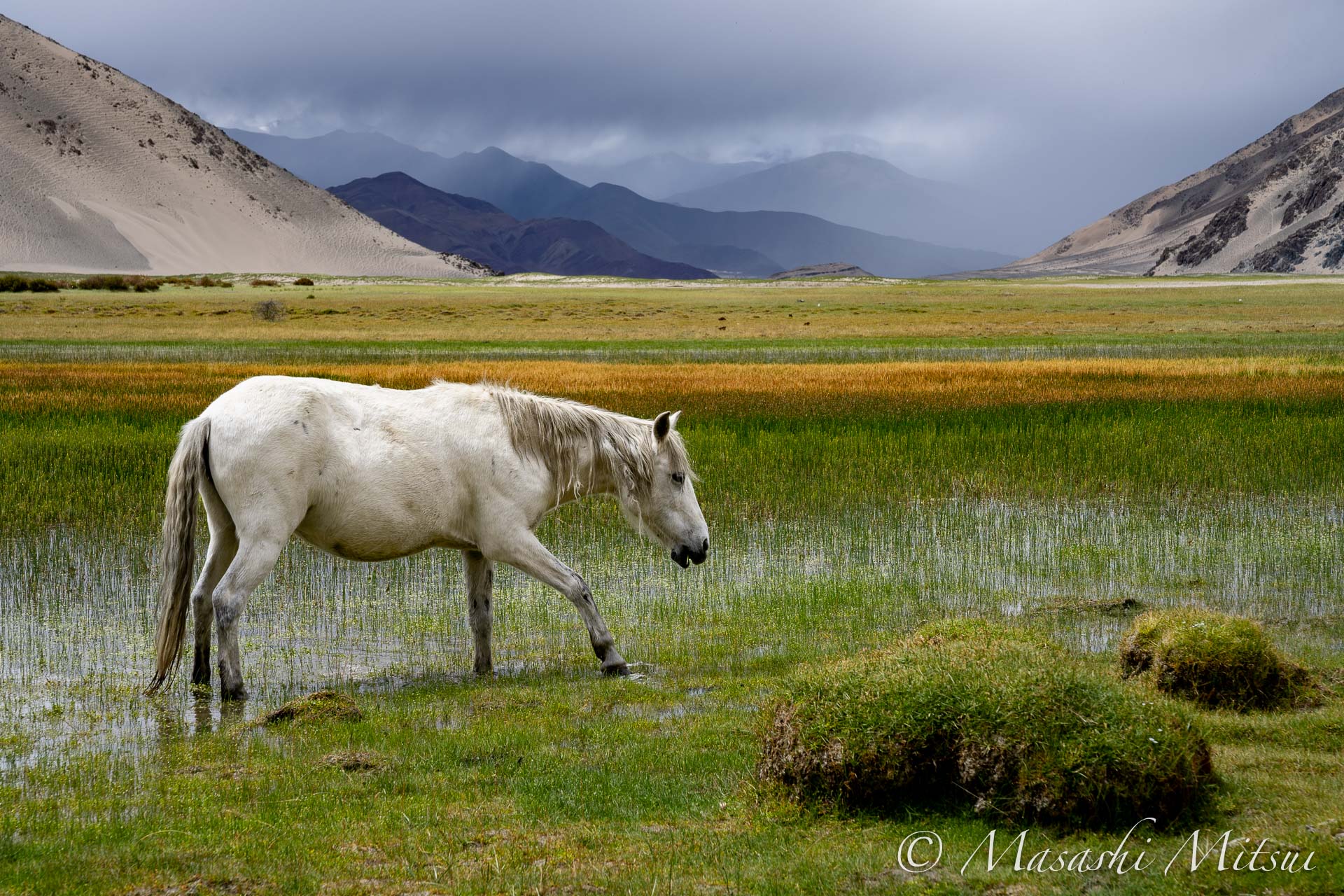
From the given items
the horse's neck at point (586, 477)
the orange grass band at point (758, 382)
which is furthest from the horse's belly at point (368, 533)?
the orange grass band at point (758, 382)

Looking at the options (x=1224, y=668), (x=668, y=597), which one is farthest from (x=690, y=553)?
(x=1224, y=668)

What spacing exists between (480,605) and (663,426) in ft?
6.18

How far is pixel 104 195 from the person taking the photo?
184m

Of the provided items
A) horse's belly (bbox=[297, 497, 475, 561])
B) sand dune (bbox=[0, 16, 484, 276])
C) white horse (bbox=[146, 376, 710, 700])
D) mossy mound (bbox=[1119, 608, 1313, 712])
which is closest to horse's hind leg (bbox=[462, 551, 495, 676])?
white horse (bbox=[146, 376, 710, 700])

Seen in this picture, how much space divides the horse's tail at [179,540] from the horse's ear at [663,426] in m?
3.15

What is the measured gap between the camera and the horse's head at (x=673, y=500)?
30.0 ft

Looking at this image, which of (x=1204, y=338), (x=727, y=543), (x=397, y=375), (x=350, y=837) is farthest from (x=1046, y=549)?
(x=1204, y=338)

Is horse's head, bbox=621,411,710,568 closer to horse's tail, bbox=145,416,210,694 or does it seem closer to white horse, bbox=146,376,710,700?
white horse, bbox=146,376,710,700

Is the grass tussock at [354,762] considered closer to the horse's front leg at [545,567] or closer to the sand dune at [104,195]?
the horse's front leg at [545,567]

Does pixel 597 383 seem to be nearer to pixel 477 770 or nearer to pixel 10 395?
pixel 10 395

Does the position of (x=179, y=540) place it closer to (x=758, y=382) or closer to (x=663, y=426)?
(x=663, y=426)

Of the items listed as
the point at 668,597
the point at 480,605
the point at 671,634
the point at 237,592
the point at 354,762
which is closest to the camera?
the point at 354,762

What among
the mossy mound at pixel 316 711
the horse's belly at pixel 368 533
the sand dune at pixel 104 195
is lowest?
the mossy mound at pixel 316 711

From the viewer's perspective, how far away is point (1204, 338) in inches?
1775
